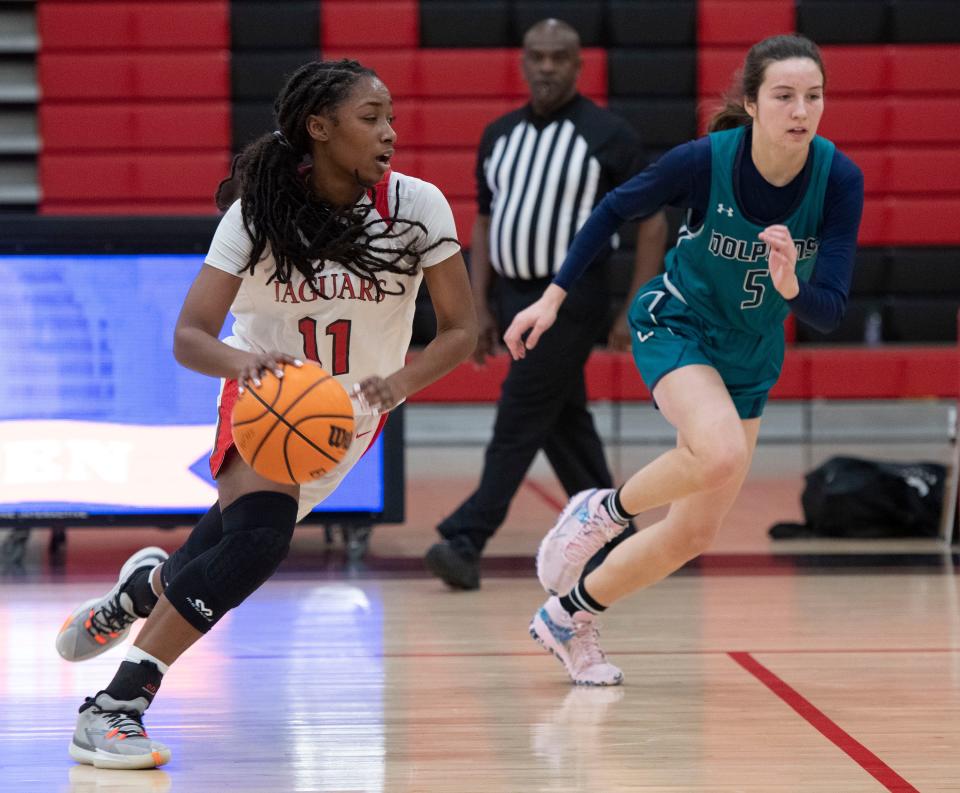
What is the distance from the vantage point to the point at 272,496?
272 centimetres

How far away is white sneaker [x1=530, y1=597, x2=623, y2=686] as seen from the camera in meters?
3.37

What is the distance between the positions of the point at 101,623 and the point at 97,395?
5.82ft

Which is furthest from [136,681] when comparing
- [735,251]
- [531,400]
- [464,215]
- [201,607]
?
[464,215]

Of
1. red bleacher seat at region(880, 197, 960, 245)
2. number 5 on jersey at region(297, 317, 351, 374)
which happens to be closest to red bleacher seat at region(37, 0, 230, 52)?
red bleacher seat at region(880, 197, 960, 245)

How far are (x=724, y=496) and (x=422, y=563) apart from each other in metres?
2.00

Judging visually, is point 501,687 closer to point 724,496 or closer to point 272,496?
point 724,496

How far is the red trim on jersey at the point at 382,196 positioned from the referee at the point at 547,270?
1.64 meters

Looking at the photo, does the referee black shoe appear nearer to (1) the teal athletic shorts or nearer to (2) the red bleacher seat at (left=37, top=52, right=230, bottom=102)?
(1) the teal athletic shorts

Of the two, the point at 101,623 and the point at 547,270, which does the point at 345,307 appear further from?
the point at 547,270

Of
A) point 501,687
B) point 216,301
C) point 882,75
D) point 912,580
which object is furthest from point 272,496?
point 882,75

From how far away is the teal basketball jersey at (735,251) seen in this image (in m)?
3.08

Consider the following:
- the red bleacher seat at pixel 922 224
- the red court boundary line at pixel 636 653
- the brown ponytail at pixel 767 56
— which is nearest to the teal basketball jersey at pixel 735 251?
the brown ponytail at pixel 767 56

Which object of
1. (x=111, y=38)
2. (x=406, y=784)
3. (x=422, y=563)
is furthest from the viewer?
(x=111, y=38)

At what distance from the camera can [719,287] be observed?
3.18 metres
